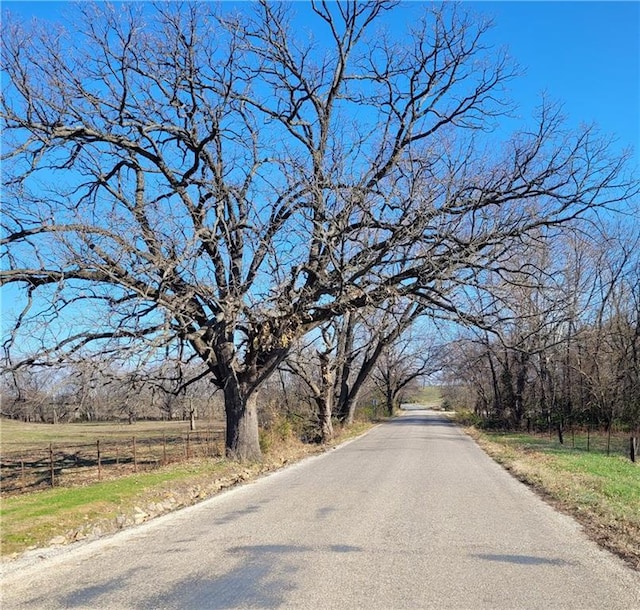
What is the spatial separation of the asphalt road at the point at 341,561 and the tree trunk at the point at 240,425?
5.47 m

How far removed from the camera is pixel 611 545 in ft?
23.9

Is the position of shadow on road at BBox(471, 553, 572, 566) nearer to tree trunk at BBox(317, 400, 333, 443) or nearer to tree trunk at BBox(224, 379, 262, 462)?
tree trunk at BBox(224, 379, 262, 462)

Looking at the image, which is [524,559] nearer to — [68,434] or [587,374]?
[587,374]

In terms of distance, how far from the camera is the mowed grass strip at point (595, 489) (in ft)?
25.7

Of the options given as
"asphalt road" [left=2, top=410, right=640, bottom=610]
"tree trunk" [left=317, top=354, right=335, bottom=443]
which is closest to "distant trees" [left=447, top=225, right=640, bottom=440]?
"tree trunk" [left=317, top=354, right=335, bottom=443]

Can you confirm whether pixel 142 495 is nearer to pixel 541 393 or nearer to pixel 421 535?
pixel 421 535

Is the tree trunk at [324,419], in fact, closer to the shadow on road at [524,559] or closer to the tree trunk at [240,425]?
the tree trunk at [240,425]

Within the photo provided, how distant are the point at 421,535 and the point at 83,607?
4277mm

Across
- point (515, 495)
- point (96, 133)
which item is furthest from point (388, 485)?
point (96, 133)

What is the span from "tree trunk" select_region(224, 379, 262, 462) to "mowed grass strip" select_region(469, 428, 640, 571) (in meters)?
7.20

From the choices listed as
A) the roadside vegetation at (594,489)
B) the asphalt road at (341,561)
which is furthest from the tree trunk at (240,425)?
the roadside vegetation at (594,489)

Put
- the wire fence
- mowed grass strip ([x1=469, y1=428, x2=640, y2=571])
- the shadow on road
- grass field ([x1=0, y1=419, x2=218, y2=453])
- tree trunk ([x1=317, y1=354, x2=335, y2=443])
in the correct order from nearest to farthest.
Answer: the shadow on road, mowed grass strip ([x1=469, y1=428, x2=640, y2=571]), the wire fence, tree trunk ([x1=317, y1=354, x2=335, y2=443]), grass field ([x1=0, y1=419, x2=218, y2=453])

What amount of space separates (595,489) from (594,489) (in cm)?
4

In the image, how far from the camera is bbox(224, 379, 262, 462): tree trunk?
16.7 metres
